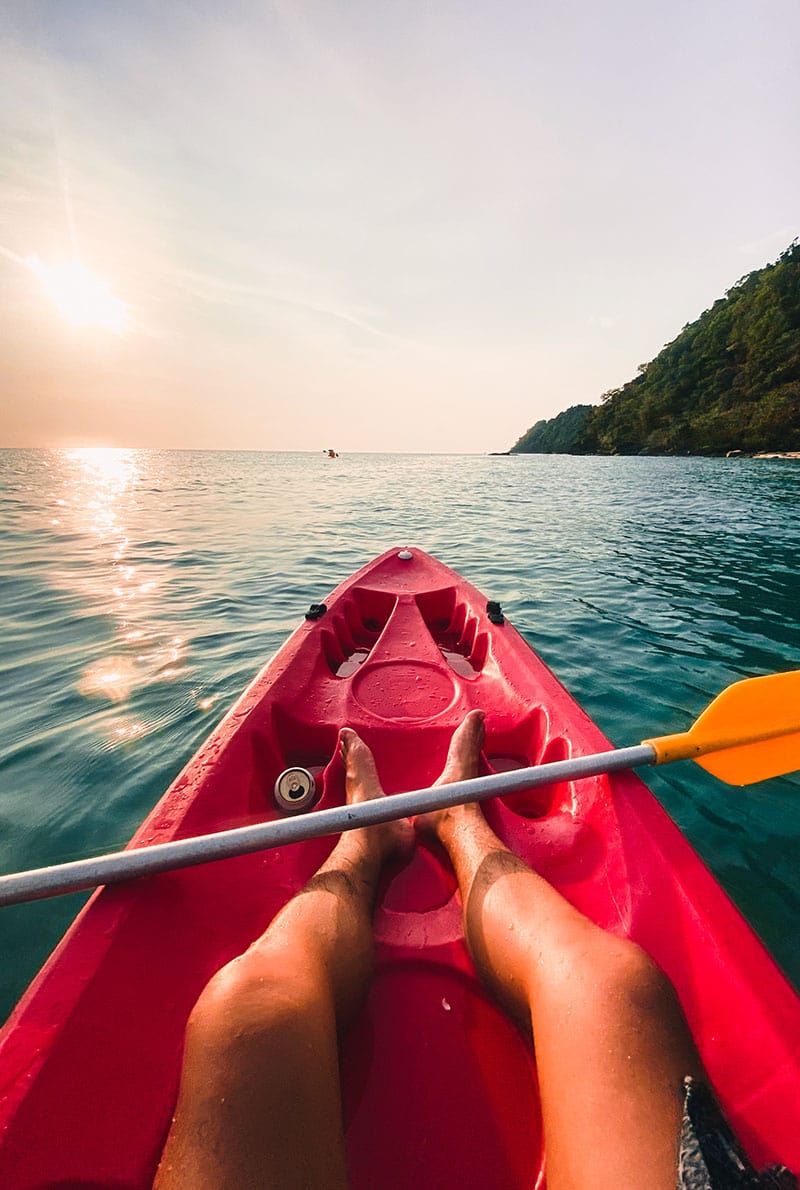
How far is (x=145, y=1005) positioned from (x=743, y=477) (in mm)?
28124

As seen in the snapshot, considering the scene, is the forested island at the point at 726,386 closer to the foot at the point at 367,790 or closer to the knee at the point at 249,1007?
the foot at the point at 367,790

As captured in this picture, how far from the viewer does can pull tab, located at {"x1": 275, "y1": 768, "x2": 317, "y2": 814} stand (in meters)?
2.06

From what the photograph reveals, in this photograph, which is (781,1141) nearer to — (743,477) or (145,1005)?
(145,1005)

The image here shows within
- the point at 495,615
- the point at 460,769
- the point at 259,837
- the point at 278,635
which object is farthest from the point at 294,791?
the point at 278,635

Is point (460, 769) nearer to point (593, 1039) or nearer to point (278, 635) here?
point (593, 1039)

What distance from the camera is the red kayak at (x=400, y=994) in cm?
101

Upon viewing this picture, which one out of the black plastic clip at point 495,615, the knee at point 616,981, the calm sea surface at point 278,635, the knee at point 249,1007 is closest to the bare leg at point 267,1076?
the knee at point 249,1007

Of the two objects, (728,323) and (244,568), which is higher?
(728,323)

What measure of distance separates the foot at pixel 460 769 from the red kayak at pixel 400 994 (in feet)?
0.38

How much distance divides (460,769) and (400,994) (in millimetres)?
883

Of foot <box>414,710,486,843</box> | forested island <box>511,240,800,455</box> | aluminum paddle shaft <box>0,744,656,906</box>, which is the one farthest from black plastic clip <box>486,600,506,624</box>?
forested island <box>511,240,800,455</box>

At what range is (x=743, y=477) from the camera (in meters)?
22.3

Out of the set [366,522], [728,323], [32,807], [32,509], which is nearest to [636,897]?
[32,807]

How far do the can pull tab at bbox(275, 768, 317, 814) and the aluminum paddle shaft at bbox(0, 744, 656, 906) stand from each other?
54cm
